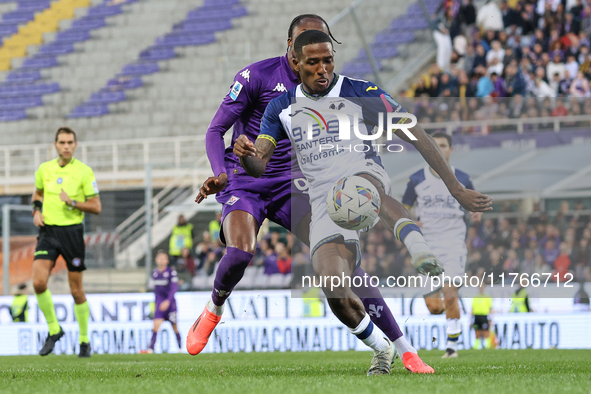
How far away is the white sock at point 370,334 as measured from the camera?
4.70 metres

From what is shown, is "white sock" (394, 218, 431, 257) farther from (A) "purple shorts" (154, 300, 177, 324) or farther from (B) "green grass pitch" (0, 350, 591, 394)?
(A) "purple shorts" (154, 300, 177, 324)

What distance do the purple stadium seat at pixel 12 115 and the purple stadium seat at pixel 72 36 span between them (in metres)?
3.12

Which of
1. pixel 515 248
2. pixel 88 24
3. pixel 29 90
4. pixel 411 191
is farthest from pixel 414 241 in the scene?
pixel 88 24

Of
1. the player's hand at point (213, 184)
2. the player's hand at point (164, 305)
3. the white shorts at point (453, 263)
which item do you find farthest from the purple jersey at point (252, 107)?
the player's hand at point (164, 305)

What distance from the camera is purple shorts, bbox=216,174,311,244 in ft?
17.1

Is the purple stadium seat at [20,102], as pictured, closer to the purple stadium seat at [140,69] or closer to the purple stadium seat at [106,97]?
the purple stadium seat at [106,97]

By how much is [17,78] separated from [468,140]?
17022mm

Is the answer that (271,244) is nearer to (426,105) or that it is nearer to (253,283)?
(253,283)

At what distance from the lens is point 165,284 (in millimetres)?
11141

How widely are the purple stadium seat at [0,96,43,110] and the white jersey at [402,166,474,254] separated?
1630cm

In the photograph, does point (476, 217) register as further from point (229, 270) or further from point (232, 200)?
point (229, 270)

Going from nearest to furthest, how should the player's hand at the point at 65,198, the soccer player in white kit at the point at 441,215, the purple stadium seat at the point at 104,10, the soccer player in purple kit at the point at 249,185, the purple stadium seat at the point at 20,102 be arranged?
the soccer player in purple kit at the point at 249,185 < the soccer player in white kit at the point at 441,215 < the player's hand at the point at 65,198 < the purple stadium seat at the point at 20,102 < the purple stadium seat at the point at 104,10

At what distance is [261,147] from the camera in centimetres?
483

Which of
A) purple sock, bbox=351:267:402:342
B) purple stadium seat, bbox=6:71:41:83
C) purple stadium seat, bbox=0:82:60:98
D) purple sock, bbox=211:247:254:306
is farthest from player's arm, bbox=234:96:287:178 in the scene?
purple stadium seat, bbox=6:71:41:83
